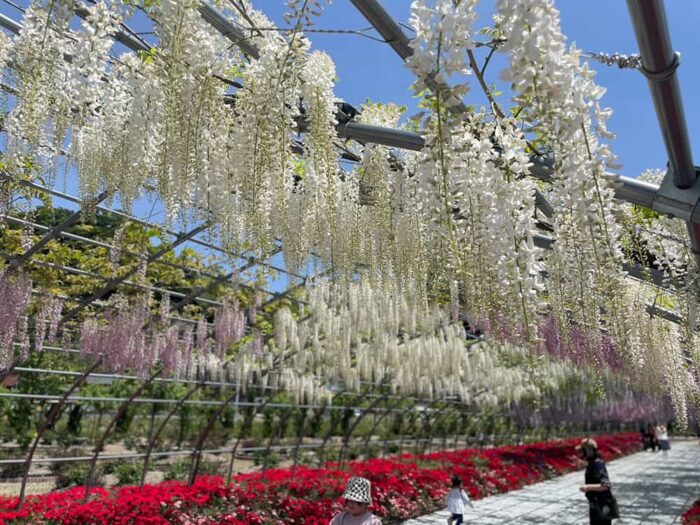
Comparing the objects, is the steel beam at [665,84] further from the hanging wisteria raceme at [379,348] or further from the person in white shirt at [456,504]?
the person in white shirt at [456,504]

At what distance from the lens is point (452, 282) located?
4.85m

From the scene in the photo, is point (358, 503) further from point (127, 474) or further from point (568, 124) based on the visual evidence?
point (127, 474)

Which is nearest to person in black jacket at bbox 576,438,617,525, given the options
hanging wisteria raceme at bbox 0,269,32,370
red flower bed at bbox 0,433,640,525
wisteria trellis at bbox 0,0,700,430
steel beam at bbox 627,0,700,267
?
wisteria trellis at bbox 0,0,700,430

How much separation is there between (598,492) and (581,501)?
6252 mm

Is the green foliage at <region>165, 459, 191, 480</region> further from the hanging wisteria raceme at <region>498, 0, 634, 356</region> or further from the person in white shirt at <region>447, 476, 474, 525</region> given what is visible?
the hanging wisteria raceme at <region>498, 0, 634, 356</region>

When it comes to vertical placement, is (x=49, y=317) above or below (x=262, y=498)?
above

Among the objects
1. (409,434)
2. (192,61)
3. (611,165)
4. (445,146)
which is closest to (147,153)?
(192,61)

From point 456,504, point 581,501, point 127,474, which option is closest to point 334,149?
point 456,504

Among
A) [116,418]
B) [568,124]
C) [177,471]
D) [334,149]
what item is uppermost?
[334,149]

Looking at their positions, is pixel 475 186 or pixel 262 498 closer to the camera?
pixel 475 186

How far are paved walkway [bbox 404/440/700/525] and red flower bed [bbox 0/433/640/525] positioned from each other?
0.41 meters

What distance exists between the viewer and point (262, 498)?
7.62 metres

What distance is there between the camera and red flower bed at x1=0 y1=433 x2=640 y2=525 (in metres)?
6.04

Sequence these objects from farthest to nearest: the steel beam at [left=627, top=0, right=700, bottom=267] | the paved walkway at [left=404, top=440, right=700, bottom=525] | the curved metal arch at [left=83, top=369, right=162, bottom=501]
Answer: the paved walkway at [left=404, top=440, right=700, bottom=525] → the curved metal arch at [left=83, top=369, right=162, bottom=501] → the steel beam at [left=627, top=0, right=700, bottom=267]
